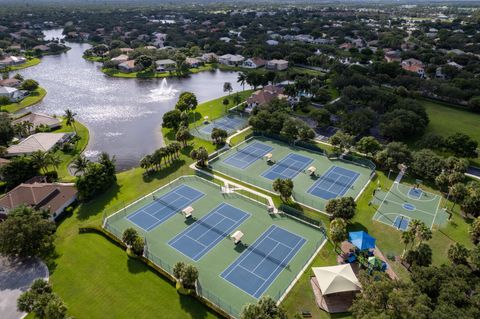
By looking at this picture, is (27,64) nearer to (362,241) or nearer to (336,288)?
(362,241)

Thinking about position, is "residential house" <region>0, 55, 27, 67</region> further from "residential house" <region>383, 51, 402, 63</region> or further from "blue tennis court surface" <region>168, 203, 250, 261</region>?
"residential house" <region>383, 51, 402, 63</region>

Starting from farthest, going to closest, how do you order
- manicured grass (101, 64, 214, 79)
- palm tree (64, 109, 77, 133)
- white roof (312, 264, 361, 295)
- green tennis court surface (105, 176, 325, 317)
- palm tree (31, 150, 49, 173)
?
manicured grass (101, 64, 214, 79) → palm tree (64, 109, 77, 133) → palm tree (31, 150, 49, 173) → green tennis court surface (105, 176, 325, 317) → white roof (312, 264, 361, 295)

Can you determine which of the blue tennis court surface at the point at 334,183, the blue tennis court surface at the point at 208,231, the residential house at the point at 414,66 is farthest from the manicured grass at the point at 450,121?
the blue tennis court surface at the point at 208,231

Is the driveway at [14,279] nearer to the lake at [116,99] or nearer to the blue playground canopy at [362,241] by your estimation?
the lake at [116,99]

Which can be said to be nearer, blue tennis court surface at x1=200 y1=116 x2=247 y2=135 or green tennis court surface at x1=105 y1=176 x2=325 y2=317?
green tennis court surface at x1=105 y1=176 x2=325 y2=317

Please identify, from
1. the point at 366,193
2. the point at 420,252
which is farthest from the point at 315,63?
the point at 420,252

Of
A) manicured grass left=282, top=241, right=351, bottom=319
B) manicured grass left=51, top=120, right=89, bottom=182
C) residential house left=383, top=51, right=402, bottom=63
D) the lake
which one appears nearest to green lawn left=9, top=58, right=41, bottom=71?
the lake

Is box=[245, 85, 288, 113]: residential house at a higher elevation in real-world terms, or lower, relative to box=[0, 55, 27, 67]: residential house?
higher
